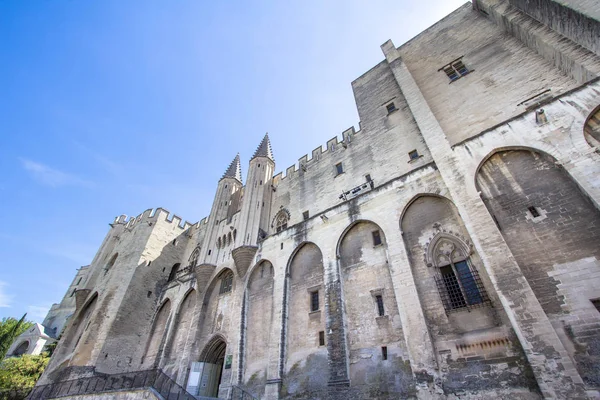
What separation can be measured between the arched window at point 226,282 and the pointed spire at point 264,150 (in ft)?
29.9

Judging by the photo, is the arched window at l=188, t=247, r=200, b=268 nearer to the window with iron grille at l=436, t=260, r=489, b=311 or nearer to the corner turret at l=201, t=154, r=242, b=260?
the corner turret at l=201, t=154, r=242, b=260

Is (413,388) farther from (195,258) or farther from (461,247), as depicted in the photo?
(195,258)

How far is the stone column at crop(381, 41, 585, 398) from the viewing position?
20.1 feet

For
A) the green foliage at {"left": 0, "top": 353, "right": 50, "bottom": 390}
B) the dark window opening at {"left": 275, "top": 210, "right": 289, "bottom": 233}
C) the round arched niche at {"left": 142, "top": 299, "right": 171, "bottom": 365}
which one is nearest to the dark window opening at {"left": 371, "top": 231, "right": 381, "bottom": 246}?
the dark window opening at {"left": 275, "top": 210, "right": 289, "bottom": 233}

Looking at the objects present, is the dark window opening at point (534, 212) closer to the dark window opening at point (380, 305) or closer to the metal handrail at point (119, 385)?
the dark window opening at point (380, 305)

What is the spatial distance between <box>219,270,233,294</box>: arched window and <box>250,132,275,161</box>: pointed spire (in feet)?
29.9

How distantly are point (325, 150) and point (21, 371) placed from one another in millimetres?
26667

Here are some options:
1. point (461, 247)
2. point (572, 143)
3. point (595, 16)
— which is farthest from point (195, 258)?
point (595, 16)

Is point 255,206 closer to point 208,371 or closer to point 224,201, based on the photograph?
point 224,201

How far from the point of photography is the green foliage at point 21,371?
18281 mm

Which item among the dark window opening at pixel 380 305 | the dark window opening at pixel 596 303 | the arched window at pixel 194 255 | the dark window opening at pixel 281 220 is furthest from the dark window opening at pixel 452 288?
the arched window at pixel 194 255

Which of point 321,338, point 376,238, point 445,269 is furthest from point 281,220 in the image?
point 445,269

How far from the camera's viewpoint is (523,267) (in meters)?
7.98

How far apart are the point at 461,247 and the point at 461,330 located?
266cm
